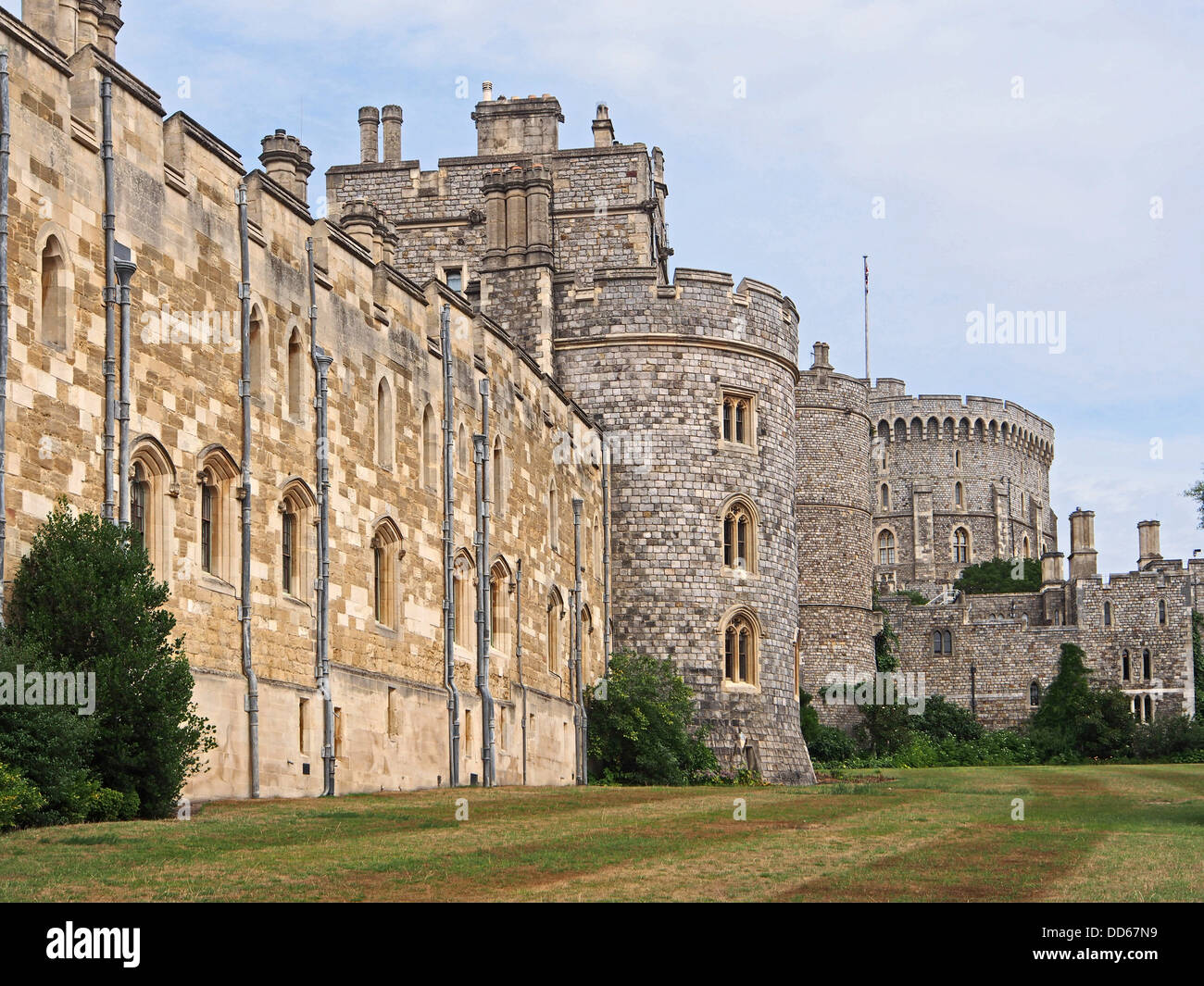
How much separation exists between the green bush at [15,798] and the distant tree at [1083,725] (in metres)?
60.2

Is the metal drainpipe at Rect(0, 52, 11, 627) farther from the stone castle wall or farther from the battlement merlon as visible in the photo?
the battlement merlon

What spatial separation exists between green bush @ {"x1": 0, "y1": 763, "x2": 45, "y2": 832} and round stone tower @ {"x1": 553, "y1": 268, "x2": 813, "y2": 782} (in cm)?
2679

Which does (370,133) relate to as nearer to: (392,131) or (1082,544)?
(392,131)

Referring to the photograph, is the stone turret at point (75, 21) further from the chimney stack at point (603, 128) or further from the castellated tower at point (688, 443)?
the chimney stack at point (603, 128)

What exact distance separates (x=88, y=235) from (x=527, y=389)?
712 inches

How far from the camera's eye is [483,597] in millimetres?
34250

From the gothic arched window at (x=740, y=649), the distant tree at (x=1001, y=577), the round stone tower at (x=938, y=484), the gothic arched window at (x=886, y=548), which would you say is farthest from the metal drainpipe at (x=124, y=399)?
the gothic arched window at (x=886, y=548)

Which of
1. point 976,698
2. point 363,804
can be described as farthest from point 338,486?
point 976,698

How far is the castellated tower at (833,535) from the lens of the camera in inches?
2864

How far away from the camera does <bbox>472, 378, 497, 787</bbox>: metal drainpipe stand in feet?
111

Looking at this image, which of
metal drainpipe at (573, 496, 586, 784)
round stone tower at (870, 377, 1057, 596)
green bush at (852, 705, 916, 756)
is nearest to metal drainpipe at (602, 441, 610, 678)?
metal drainpipe at (573, 496, 586, 784)

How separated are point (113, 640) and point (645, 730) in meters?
23.3

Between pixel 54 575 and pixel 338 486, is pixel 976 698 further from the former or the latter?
pixel 54 575

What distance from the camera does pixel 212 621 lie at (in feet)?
76.8
